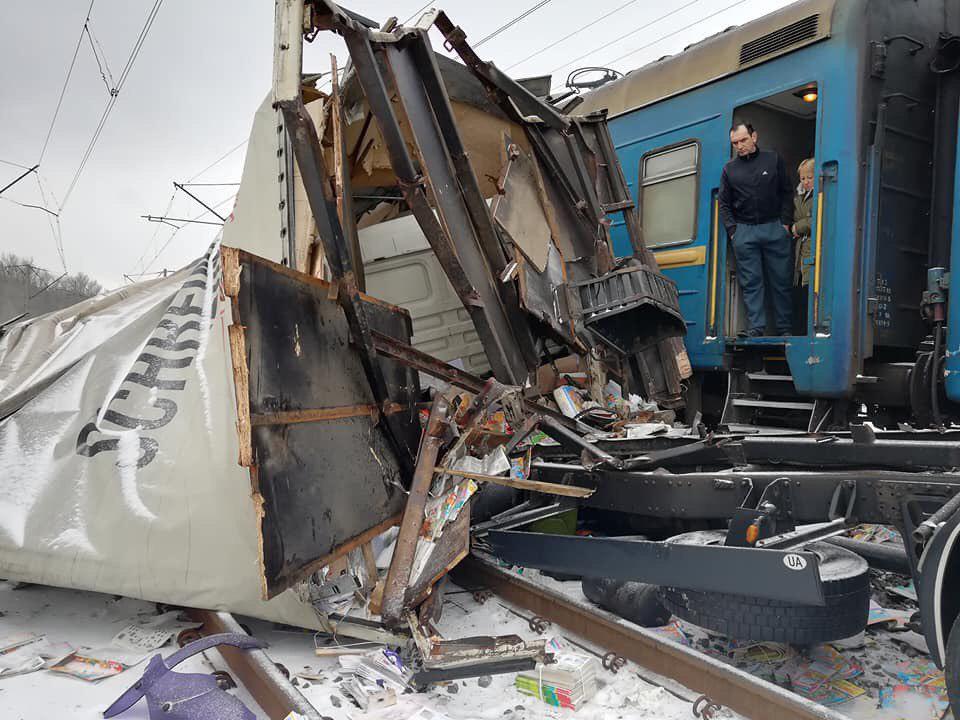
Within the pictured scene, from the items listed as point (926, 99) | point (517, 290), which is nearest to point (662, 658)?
point (517, 290)

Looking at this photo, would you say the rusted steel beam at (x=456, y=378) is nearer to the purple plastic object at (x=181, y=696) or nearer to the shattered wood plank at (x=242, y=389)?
the shattered wood plank at (x=242, y=389)

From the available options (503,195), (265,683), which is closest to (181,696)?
(265,683)

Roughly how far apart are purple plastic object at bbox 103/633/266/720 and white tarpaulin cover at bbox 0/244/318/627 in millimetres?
408

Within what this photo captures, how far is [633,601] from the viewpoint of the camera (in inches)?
133

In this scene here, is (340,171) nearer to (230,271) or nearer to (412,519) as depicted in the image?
(230,271)

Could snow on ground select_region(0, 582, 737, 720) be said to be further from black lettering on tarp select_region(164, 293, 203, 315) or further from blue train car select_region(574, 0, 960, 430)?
blue train car select_region(574, 0, 960, 430)

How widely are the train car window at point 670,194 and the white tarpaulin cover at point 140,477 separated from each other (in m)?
3.70

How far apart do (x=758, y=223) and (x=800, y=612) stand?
11.2 ft

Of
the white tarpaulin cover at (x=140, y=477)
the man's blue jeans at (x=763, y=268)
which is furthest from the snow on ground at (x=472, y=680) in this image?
the man's blue jeans at (x=763, y=268)

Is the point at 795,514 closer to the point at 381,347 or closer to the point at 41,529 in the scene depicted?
the point at 381,347

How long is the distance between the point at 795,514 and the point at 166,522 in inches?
109

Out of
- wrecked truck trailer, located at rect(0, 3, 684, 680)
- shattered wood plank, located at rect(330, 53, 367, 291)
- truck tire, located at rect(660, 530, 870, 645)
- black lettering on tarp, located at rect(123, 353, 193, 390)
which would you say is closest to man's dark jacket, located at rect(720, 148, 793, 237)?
wrecked truck trailer, located at rect(0, 3, 684, 680)

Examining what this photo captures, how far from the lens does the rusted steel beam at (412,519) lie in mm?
3004

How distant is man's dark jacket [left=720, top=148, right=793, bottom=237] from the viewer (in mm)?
5168
